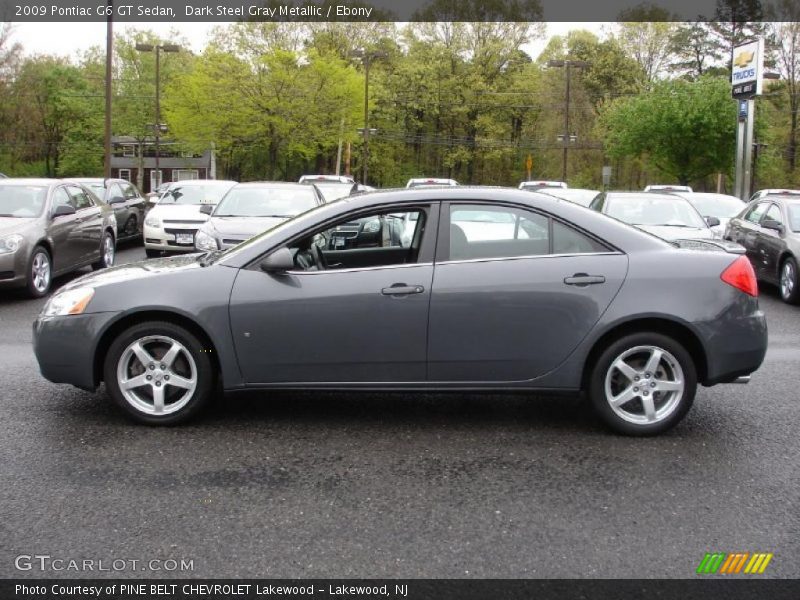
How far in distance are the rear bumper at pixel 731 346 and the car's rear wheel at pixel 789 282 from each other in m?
6.88

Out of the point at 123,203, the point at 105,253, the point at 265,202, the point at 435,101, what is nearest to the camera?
the point at 265,202

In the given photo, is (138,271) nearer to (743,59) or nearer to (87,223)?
(87,223)

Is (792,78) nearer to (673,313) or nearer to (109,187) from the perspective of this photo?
(109,187)

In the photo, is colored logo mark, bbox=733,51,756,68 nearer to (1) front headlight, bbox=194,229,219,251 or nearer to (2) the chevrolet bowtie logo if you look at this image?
(2) the chevrolet bowtie logo

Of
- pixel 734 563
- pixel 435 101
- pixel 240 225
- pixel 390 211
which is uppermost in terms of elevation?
pixel 435 101

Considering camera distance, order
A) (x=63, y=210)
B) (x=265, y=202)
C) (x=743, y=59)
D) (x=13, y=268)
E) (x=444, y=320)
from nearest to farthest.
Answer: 1. (x=444, y=320)
2. (x=13, y=268)
3. (x=63, y=210)
4. (x=265, y=202)
5. (x=743, y=59)

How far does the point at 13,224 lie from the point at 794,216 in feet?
35.4

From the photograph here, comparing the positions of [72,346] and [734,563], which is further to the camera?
[72,346]

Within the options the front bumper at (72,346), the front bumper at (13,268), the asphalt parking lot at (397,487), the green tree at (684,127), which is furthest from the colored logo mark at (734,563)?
the green tree at (684,127)

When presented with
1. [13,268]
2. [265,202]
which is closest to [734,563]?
[13,268]

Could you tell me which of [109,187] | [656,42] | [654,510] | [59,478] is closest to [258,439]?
[59,478]

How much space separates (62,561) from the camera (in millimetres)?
3395

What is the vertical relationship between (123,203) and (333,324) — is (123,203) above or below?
above

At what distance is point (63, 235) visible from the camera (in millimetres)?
11570
